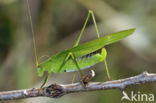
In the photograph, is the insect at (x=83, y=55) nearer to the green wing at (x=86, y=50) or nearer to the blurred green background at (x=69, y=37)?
the green wing at (x=86, y=50)

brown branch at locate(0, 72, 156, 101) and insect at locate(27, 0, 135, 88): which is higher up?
insect at locate(27, 0, 135, 88)

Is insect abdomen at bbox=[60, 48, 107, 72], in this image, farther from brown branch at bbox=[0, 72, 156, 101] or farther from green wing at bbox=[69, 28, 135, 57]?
brown branch at bbox=[0, 72, 156, 101]

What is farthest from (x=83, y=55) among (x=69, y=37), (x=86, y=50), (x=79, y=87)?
(x=69, y=37)

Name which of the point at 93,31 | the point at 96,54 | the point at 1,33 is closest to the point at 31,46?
the point at 1,33

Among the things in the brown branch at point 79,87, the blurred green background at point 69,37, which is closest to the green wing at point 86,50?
the brown branch at point 79,87

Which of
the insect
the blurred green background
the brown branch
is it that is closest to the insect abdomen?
the insect

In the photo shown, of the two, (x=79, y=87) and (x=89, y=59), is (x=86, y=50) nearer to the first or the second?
(x=89, y=59)

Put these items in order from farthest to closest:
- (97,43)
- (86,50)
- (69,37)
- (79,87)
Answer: (69,37) < (86,50) < (97,43) < (79,87)

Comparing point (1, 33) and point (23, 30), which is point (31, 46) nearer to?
point (23, 30)
